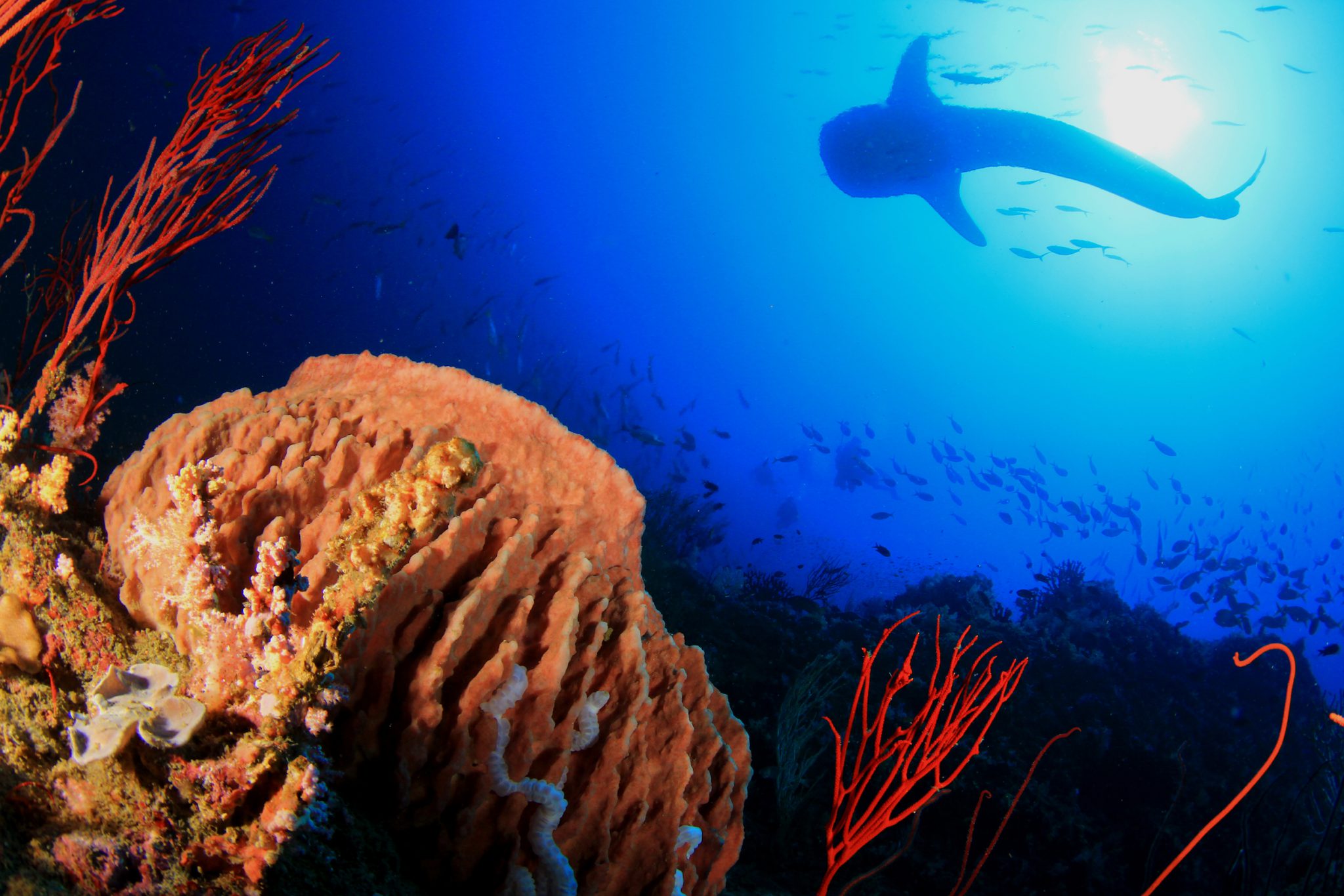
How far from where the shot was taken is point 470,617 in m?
1.92

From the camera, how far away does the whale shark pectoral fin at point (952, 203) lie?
17.9 meters

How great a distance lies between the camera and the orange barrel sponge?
5.83 feet

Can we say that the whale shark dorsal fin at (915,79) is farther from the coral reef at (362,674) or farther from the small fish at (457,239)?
the coral reef at (362,674)

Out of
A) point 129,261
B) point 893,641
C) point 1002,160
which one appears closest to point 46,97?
point 129,261

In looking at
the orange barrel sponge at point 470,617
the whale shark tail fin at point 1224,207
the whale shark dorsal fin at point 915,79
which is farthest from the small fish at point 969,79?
the orange barrel sponge at point 470,617

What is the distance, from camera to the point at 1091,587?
591 inches

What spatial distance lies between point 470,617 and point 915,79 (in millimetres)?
19508

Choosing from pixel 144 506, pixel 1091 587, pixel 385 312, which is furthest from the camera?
pixel 385 312

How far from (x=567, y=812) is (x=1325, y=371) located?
115 meters

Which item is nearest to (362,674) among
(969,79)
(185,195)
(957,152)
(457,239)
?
(185,195)

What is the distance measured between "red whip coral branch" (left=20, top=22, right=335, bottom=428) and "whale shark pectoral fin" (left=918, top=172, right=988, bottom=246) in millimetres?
18566

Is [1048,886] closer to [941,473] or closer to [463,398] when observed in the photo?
[463,398]

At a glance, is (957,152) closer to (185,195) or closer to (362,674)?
(185,195)

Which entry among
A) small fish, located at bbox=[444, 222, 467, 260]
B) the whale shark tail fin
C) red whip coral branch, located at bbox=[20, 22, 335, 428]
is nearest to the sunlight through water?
the whale shark tail fin
